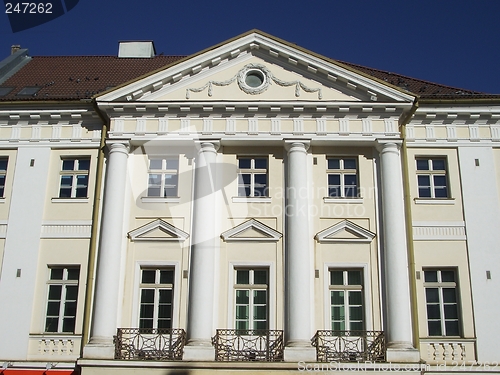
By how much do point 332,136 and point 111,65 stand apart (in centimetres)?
1093

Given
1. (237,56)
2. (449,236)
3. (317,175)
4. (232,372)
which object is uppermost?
(237,56)

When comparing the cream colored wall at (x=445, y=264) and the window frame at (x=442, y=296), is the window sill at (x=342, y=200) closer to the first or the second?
the cream colored wall at (x=445, y=264)

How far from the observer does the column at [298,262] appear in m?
18.0

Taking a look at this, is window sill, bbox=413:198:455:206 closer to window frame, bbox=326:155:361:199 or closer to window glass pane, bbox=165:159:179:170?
window frame, bbox=326:155:361:199

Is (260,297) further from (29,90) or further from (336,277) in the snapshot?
(29,90)

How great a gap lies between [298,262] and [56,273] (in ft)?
24.1

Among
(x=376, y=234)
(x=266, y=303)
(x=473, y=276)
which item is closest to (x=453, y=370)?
(x=473, y=276)

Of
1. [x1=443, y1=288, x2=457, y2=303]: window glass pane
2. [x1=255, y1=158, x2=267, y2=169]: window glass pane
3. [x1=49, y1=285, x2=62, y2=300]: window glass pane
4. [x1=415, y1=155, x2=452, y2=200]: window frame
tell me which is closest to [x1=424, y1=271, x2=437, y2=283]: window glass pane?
[x1=443, y1=288, x2=457, y2=303]: window glass pane

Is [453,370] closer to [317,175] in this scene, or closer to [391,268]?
[391,268]

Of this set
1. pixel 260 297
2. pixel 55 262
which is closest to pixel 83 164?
pixel 55 262

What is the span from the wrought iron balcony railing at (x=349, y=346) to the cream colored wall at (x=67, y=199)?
7960 millimetres

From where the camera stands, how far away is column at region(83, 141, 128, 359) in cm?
1802

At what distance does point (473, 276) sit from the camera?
62.3ft

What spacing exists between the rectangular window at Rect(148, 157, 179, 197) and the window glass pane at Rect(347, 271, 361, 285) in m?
5.89
